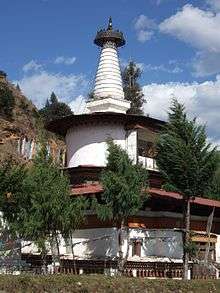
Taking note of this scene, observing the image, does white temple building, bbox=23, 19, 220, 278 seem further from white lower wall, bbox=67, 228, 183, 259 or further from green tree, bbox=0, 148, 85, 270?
green tree, bbox=0, 148, 85, 270

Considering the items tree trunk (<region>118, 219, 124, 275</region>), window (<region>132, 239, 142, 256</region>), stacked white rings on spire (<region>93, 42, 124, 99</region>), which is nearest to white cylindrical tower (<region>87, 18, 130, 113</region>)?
stacked white rings on spire (<region>93, 42, 124, 99</region>)

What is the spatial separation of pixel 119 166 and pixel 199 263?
18.7 feet

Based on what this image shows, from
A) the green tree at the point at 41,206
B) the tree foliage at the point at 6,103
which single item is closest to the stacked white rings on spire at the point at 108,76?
the green tree at the point at 41,206

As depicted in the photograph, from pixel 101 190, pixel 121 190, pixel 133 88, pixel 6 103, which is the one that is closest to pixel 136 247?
pixel 101 190

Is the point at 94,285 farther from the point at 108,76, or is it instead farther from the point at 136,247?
the point at 108,76

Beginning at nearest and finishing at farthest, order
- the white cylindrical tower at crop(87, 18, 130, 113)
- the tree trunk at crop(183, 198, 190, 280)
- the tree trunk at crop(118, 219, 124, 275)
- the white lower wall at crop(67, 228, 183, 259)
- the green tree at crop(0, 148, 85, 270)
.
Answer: the green tree at crop(0, 148, 85, 270) < the tree trunk at crop(118, 219, 124, 275) < the tree trunk at crop(183, 198, 190, 280) < the white lower wall at crop(67, 228, 183, 259) < the white cylindrical tower at crop(87, 18, 130, 113)

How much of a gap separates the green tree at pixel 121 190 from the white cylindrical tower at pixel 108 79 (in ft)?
42.1

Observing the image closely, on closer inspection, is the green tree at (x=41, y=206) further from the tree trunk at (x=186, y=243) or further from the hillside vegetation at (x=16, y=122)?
the hillside vegetation at (x=16, y=122)

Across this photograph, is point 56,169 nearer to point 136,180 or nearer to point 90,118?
point 136,180

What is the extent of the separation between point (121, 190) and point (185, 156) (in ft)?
10.1

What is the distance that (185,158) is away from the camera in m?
23.3

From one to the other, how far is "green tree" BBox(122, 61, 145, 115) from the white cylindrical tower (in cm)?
2030

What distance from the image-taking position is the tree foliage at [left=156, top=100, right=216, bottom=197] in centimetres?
2334

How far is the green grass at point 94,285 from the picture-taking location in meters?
15.4
